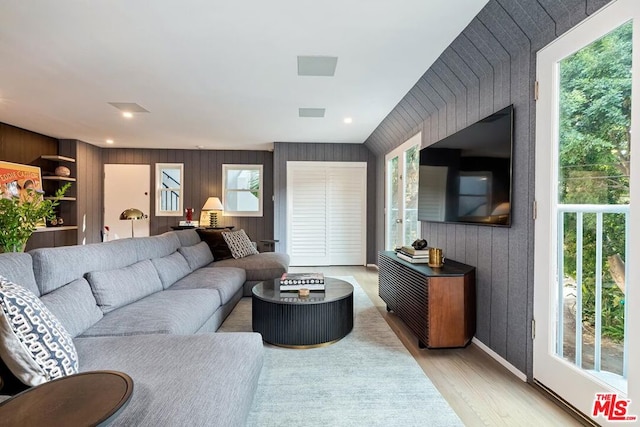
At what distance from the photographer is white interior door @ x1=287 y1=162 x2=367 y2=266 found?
5.98 meters

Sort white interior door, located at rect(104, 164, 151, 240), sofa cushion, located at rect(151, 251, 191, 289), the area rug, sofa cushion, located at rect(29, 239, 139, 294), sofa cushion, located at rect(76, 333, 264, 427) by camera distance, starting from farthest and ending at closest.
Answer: white interior door, located at rect(104, 164, 151, 240)
sofa cushion, located at rect(151, 251, 191, 289)
sofa cushion, located at rect(29, 239, 139, 294)
the area rug
sofa cushion, located at rect(76, 333, 264, 427)

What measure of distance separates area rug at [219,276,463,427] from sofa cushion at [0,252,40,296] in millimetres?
1361

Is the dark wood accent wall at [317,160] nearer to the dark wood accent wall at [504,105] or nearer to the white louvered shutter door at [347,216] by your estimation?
the white louvered shutter door at [347,216]

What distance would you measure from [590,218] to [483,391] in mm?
1161

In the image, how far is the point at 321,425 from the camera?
1.56 metres

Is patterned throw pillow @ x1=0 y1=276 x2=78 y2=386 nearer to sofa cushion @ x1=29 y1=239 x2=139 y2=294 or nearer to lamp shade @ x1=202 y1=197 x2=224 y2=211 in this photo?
sofa cushion @ x1=29 y1=239 x2=139 y2=294

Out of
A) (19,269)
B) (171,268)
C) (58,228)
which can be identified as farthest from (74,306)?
(58,228)

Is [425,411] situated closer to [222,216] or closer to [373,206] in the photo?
[373,206]

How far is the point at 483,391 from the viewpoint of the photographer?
1872 mm

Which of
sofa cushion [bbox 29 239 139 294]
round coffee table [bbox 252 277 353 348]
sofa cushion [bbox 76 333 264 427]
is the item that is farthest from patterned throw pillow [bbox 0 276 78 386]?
round coffee table [bbox 252 277 353 348]

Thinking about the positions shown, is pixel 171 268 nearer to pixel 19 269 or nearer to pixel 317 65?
pixel 19 269

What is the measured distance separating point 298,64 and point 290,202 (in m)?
3.40

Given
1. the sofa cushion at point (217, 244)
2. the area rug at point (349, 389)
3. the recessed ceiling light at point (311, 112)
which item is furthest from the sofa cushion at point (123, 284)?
the recessed ceiling light at point (311, 112)

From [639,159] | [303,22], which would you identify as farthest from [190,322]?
[639,159]
